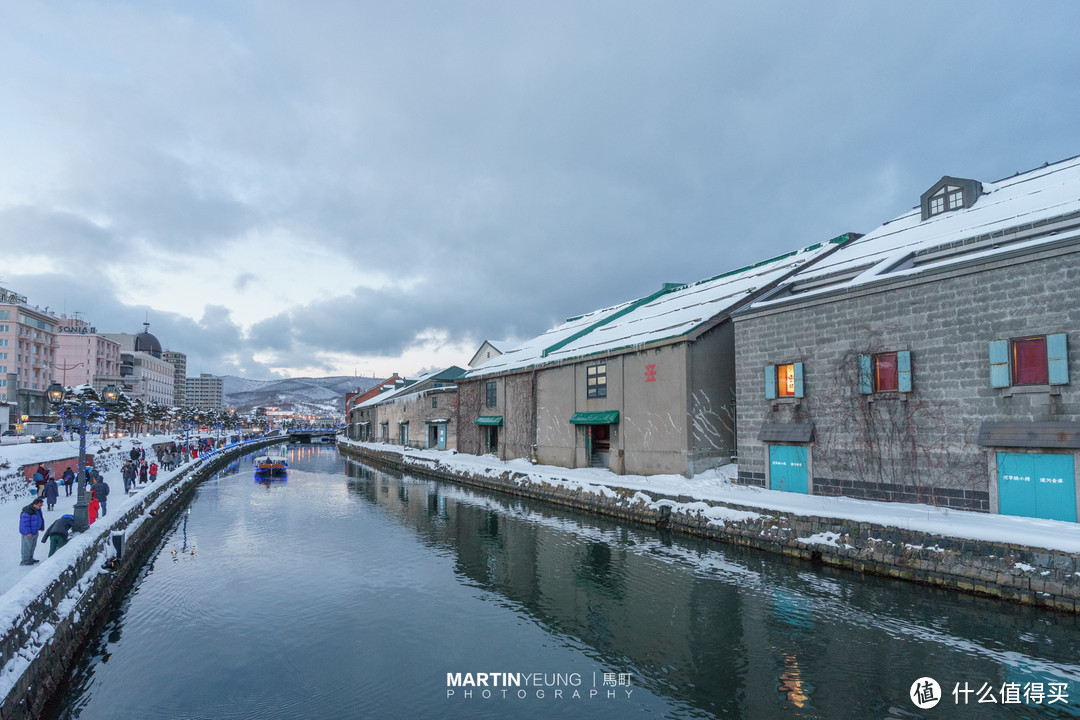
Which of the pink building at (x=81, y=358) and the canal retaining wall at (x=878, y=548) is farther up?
the pink building at (x=81, y=358)

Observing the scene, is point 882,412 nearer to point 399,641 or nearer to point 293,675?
point 399,641

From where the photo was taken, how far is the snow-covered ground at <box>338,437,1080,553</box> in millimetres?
15016

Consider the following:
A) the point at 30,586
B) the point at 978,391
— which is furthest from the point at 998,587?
the point at 30,586

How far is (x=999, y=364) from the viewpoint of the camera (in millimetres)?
17469

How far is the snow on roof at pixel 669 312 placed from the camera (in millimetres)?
31125

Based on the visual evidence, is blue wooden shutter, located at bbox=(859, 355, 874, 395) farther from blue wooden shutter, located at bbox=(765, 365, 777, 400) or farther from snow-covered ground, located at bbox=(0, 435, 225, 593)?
snow-covered ground, located at bbox=(0, 435, 225, 593)

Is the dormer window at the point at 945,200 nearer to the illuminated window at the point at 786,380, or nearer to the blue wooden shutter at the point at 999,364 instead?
the illuminated window at the point at 786,380

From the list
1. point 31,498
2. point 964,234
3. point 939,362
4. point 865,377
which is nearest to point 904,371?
point 939,362

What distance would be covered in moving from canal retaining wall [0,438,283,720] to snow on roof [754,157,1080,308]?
78.6 feet

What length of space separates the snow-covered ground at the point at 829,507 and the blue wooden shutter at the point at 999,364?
12.5 feet

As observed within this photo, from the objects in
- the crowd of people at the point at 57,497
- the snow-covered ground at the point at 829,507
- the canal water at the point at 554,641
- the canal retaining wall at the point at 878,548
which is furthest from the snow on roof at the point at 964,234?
the crowd of people at the point at 57,497

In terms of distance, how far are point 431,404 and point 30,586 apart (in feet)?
175

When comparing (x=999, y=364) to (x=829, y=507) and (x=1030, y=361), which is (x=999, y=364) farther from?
(x=829, y=507)

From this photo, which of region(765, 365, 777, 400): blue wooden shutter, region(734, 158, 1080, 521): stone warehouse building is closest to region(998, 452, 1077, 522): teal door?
region(734, 158, 1080, 521): stone warehouse building
